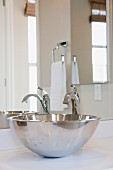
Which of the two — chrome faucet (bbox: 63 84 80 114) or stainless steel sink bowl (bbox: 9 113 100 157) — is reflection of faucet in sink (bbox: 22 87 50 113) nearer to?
chrome faucet (bbox: 63 84 80 114)

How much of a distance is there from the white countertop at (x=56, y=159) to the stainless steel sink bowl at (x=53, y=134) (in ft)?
0.16

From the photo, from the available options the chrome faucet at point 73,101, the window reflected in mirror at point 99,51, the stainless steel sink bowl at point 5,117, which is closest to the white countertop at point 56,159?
the stainless steel sink bowl at point 5,117

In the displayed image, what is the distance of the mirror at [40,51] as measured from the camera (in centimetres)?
150

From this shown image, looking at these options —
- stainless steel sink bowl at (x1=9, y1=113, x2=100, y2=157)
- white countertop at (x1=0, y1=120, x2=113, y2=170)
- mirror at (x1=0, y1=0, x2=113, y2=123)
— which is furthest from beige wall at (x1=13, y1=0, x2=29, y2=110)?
stainless steel sink bowl at (x1=9, y1=113, x2=100, y2=157)

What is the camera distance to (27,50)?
5.16 feet

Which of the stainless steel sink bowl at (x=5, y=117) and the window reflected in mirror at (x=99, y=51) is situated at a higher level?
the window reflected in mirror at (x=99, y=51)

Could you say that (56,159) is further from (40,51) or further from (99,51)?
(99,51)

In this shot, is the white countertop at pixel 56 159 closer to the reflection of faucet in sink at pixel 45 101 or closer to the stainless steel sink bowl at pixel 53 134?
the stainless steel sink bowl at pixel 53 134

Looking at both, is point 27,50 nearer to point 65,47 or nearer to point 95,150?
point 65,47

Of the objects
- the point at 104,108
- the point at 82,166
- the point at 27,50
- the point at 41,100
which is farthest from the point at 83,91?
the point at 82,166

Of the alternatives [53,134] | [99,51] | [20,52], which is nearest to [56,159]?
[53,134]

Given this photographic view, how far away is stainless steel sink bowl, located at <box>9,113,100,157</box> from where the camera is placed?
1.10 metres

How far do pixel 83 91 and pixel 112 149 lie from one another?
20.5 inches

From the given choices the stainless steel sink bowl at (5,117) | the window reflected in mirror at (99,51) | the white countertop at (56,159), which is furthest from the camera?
the window reflected in mirror at (99,51)
